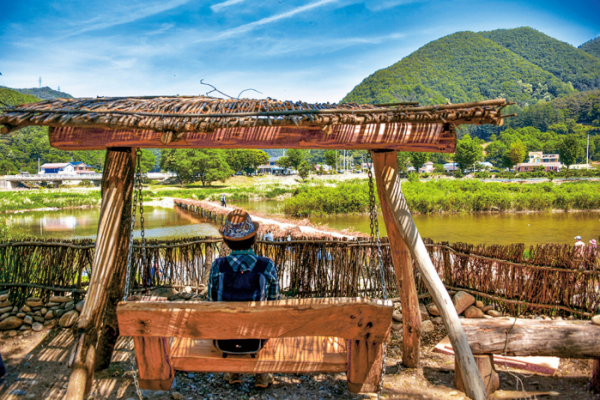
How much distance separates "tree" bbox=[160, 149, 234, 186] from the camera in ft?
154

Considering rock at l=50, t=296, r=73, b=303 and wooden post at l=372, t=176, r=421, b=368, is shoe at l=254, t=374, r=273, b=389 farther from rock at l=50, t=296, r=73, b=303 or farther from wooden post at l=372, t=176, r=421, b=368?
rock at l=50, t=296, r=73, b=303

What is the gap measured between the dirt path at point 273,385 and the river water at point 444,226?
10.6 meters

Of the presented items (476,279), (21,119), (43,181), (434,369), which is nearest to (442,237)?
(476,279)

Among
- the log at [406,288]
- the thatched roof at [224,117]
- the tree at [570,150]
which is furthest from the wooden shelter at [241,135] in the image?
the tree at [570,150]

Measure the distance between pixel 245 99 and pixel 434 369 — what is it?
3.11 m

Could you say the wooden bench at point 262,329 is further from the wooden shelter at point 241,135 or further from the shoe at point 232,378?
the shoe at point 232,378

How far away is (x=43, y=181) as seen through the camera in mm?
43500

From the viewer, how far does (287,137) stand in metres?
2.61

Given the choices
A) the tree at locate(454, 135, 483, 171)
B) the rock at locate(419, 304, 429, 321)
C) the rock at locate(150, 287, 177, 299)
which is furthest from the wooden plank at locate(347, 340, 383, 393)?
the tree at locate(454, 135, 483, 171)

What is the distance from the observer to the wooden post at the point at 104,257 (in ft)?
9.29

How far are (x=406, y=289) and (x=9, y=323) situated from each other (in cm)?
436

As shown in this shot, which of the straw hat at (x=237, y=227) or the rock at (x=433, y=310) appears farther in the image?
the rock at (x=433, y=310)

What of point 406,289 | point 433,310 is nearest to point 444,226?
point 433,310

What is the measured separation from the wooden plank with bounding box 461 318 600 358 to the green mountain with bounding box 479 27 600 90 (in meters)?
161
